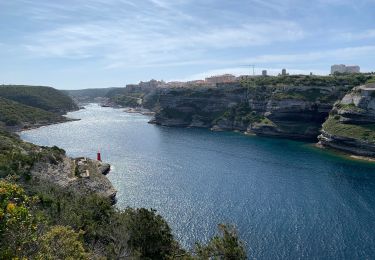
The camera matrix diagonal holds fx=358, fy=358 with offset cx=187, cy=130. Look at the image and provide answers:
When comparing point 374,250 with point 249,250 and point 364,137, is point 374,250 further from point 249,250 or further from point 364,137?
point 364,137

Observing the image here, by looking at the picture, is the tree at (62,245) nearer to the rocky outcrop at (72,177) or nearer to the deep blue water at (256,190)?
the deep blue water at (256,190)

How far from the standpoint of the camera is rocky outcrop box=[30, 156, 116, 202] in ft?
236

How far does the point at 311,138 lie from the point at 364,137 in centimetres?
3201

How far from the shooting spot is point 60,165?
81562mm

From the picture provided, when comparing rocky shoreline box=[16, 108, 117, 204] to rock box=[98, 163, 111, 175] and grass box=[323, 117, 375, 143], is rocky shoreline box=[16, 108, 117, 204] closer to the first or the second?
rock box=[98, 163, 111, 175]

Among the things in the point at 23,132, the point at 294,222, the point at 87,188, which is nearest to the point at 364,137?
the point at 294,222

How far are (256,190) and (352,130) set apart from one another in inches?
2620

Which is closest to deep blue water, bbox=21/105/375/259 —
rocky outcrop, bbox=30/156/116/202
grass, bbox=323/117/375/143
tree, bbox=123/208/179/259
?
rocky outcrop, bbox=30/156/116/202

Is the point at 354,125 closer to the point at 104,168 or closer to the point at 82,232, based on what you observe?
the point at 104,168

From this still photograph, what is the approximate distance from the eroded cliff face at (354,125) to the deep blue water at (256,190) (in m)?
8.64

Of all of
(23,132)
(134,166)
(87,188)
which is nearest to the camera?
A: (87,188)

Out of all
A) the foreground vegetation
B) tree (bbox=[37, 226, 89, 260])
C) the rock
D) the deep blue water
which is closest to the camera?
the foreground vegetation

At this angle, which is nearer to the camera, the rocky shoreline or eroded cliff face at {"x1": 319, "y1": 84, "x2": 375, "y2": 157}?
the rocky shoreline

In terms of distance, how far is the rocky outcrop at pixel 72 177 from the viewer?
236ft
